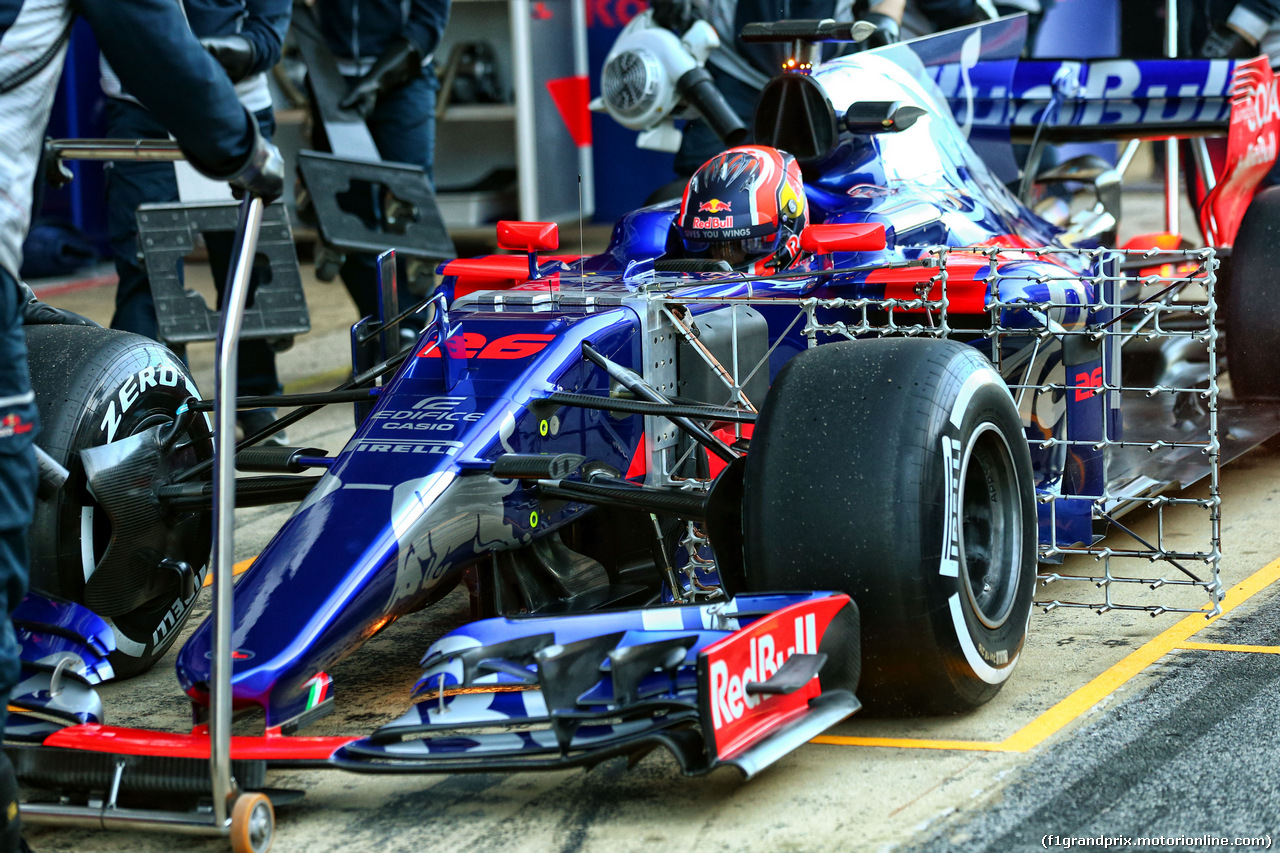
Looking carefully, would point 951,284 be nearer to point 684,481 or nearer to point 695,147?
point 684,481

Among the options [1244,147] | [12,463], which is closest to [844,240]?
[12,463]

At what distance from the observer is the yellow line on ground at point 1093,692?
3.33m

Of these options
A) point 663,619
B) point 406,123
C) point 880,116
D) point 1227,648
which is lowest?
point 1227,648

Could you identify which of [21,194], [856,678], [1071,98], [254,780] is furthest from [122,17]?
[1071,98]

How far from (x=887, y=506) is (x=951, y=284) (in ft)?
4.41

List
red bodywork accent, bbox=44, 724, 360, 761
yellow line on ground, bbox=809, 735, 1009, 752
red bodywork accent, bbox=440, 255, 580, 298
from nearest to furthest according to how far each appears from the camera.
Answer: red bodywork accent, bbox=44, 724, 360, 761 < yellow line on ground, bbox=809, 735, 1009, 752 < red bodywork accent, bbox=440, 255, 580, 298

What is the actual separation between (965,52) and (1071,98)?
0.63 m

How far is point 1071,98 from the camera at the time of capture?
654 centimetres

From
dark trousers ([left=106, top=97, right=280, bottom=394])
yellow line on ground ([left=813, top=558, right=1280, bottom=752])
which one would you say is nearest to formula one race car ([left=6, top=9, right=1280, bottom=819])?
yellow line on ground ([left=813, top=558, right=1280, bottom=752])

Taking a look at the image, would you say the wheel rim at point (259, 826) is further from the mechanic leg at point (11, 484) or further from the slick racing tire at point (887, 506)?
the slick racing tire at point (887, 506)

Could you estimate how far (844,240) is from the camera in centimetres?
438

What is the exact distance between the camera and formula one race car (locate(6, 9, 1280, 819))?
305 cm

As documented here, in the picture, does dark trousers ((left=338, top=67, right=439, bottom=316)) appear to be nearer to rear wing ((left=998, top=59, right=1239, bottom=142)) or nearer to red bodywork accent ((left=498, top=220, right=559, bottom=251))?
rear wing ((left=998, top=59, right=1239, bottom=142))

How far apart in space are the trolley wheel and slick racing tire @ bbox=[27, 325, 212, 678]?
3.90 ft
